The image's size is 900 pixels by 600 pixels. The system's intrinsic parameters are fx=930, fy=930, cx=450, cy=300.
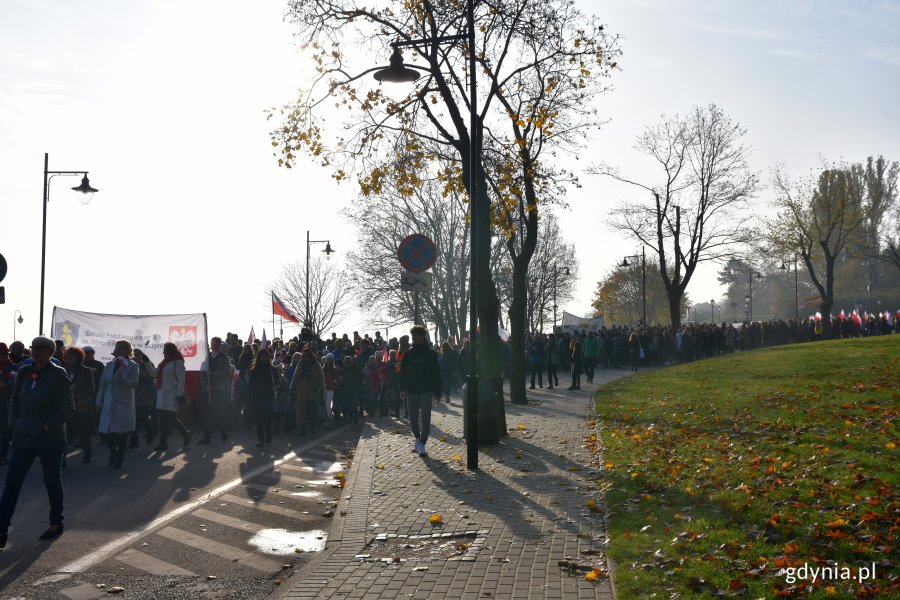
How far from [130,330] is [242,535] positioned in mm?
12218

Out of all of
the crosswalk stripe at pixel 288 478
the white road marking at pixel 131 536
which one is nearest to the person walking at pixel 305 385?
the white road marking at pixel 131 536

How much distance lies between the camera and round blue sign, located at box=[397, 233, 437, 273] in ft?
44.2

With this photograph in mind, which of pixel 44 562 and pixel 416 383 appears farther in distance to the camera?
pixel 416 383

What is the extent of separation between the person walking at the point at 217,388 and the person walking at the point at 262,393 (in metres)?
1.05

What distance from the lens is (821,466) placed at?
31.8 feet

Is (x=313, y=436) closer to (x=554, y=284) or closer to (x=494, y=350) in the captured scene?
(x=494, y=350)

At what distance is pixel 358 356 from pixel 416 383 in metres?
8.96

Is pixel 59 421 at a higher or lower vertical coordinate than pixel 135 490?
higher

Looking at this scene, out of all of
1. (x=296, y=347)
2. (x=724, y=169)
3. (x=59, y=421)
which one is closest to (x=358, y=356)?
(x=296, y=347)

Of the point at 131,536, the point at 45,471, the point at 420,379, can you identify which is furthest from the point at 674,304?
the point at 45,471

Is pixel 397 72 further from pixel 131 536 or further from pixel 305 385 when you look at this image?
pixel 305 385

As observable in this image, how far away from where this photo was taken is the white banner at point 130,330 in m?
19.0

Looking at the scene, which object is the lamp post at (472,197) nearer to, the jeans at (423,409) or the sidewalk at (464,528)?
the sidewalk at (464,528)

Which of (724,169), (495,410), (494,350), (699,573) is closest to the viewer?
(699,573)
